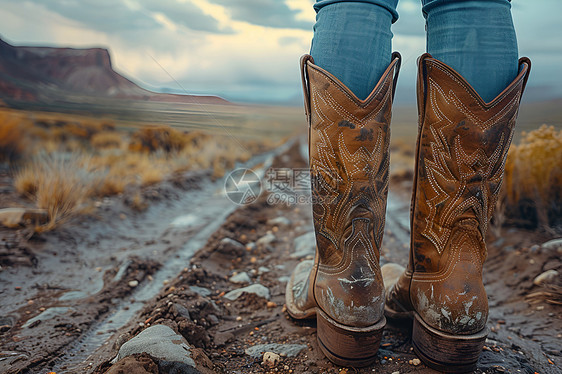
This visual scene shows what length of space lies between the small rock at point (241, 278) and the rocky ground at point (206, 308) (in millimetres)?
16

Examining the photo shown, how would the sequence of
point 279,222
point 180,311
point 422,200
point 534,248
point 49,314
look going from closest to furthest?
point 422,200, point 180,311, point 49,314, point 534,248, point 279,222

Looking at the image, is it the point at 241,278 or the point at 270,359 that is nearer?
the point at 270,359

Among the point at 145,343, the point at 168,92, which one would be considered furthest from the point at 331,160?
the point at 145,343

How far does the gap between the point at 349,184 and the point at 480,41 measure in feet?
2.11

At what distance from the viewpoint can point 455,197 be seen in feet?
4.26

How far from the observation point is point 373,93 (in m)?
1.23

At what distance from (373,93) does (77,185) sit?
342cm

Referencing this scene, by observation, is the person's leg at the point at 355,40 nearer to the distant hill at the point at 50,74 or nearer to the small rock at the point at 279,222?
the small rock at the point at 279,222

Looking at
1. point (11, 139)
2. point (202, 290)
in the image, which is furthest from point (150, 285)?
point (11, 139)

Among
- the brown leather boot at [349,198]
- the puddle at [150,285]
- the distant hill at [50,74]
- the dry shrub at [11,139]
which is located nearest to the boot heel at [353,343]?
the brown leather boot at [349,198]

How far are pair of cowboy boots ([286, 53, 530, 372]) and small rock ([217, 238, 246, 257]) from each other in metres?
1.42

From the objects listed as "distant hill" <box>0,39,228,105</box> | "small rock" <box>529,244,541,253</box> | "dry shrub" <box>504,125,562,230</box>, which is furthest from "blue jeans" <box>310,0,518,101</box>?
"distant hill" <box>0,39,228,105</box>

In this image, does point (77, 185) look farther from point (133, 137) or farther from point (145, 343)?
point (133, 137)

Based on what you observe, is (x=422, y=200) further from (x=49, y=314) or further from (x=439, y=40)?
(x=49, y=314)
